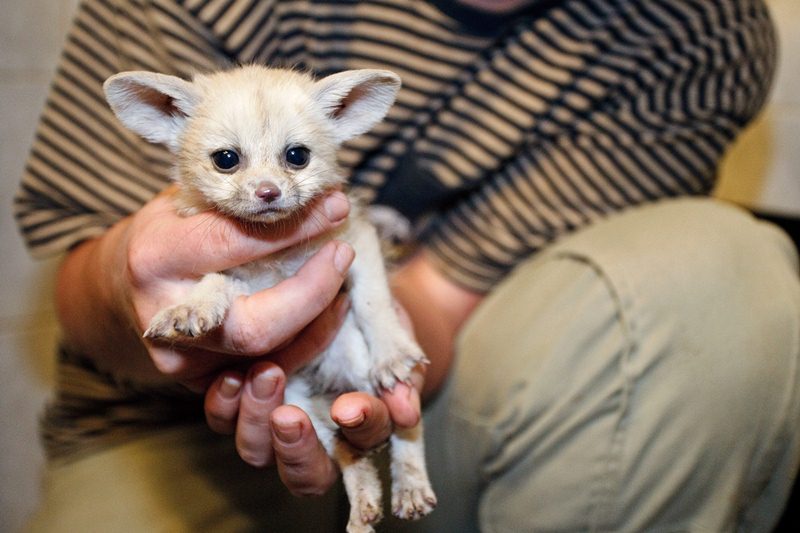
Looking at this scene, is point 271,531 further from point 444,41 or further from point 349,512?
point 444,41

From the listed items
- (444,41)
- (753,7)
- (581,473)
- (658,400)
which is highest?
(753,7)

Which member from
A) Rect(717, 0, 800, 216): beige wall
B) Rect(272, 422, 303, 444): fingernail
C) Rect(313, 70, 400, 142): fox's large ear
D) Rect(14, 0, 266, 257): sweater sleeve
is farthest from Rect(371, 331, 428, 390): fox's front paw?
Rect(717, 0, 800, 216): beige wall

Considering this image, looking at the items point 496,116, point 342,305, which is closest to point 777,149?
point 496,116

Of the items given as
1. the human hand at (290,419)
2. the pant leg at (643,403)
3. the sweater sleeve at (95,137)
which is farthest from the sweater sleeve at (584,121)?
the human hand at (290,419)

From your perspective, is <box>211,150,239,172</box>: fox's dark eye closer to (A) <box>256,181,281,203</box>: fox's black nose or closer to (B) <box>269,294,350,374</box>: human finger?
(A) <box>256,181,281,203</box>: fox's black nose

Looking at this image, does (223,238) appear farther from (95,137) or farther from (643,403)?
(643,403)

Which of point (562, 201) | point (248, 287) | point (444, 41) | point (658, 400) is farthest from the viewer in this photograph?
point (562, 201)

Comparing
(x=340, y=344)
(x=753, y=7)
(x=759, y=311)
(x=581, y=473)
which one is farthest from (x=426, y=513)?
(x=753, y=7)
